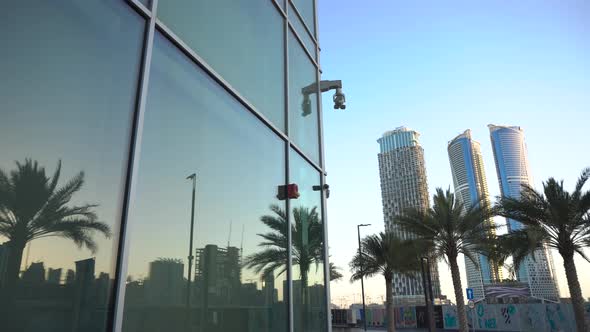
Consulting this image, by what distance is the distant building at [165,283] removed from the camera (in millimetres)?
3113

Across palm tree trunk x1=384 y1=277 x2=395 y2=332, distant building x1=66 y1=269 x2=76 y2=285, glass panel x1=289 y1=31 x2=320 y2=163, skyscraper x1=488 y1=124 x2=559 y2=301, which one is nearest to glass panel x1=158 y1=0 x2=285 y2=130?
glass panel x1=289 y1=31 x2=320 y2=163

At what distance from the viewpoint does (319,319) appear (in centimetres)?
637

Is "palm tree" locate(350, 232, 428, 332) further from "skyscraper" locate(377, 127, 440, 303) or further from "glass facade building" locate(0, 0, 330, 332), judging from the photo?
"skyscraper" locate(377, 127, 440, 303)

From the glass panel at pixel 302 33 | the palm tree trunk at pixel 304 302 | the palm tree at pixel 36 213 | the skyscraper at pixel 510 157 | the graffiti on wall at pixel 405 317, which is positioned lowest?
the graffiti on wall at pixel 405 317

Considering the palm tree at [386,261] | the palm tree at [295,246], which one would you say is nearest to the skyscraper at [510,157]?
the palm tree at [386,261]

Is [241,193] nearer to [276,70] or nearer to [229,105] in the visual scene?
[229,105]

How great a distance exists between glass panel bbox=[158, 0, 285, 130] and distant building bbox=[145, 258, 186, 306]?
207 cm

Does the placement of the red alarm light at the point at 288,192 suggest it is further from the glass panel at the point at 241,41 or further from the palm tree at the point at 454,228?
the palm tree at the point at 454,228

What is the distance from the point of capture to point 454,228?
754 inches

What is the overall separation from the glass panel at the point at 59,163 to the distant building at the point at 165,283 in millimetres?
387

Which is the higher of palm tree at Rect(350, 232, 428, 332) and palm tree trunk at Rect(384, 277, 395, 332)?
palm tree at Rect(350, 232, 428, 332)

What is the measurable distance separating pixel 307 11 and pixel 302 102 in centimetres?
265

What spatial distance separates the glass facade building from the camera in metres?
2.39

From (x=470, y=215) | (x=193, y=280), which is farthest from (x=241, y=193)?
(x=470, y=215)
